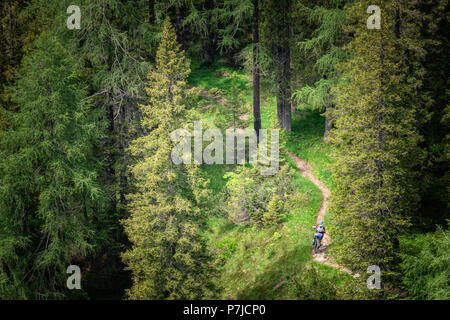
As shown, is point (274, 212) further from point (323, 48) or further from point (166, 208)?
point (323, 48)

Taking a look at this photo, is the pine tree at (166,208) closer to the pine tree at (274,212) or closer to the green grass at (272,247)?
the green grass at (272,247)

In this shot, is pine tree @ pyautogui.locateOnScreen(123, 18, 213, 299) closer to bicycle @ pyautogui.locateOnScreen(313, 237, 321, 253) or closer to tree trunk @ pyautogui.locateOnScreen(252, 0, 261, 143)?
bicycle @ pyautogui.locateOnScreen(313, 237, 321, 253)

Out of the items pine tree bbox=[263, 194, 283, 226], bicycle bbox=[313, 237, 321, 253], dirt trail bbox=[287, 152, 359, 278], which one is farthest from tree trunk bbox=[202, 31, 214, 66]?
bicycle bbox=[313, 237, 321, 253]

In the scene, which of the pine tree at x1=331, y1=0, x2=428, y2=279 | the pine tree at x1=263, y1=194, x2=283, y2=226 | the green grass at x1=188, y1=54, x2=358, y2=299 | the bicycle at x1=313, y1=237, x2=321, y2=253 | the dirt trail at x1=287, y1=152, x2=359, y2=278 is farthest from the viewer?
the pine tree at x1=263, y1=194, x2=283, y2=226

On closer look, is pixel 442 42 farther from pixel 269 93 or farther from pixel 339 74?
pixel 269 93

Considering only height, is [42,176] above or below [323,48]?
below

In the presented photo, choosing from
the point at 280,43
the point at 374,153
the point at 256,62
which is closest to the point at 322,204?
the point at 374,153
